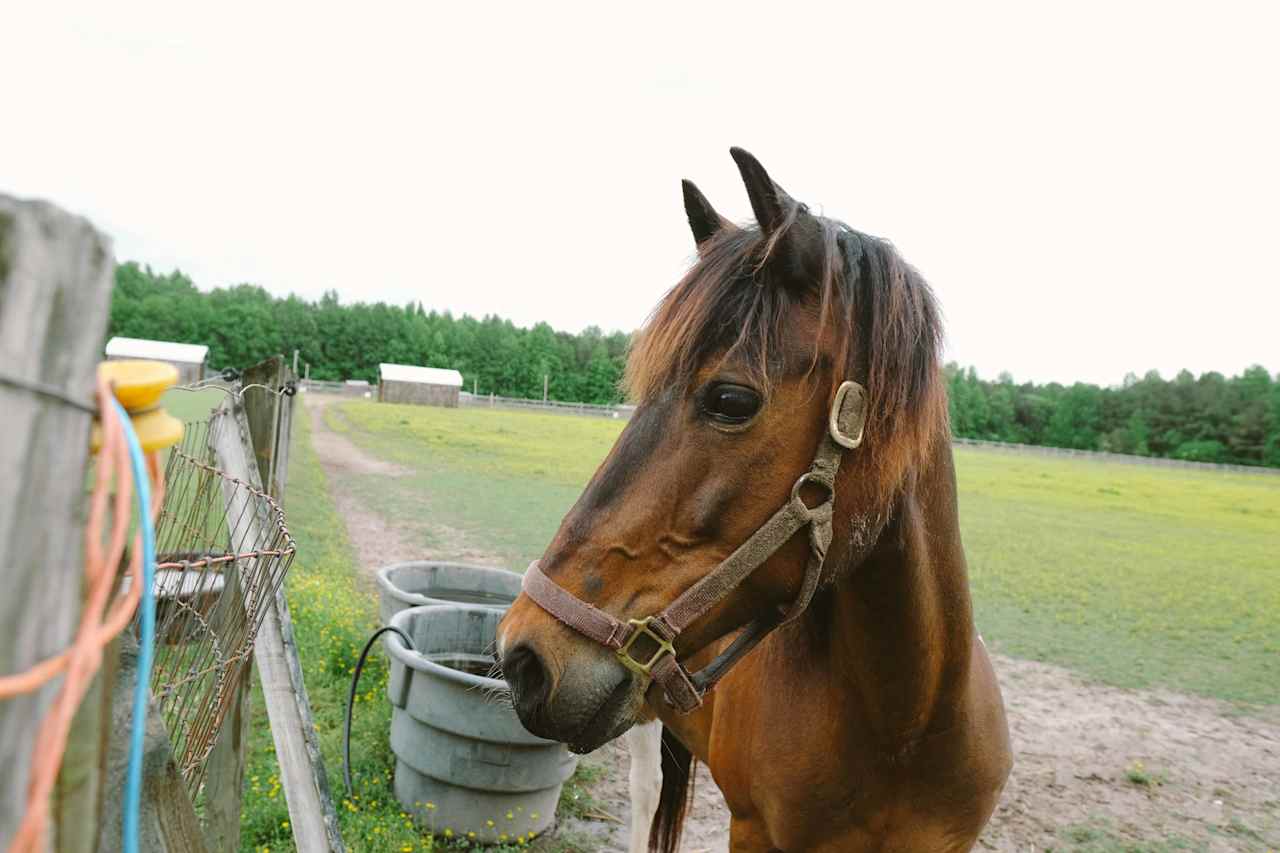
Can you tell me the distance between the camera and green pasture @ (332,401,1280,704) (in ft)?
26.0

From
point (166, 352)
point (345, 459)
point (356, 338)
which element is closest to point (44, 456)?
point (345, 459)

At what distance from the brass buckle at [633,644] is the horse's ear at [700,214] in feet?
3.60

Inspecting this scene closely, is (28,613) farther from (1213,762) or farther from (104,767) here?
(1213,762)

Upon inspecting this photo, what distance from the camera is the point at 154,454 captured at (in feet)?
2.35

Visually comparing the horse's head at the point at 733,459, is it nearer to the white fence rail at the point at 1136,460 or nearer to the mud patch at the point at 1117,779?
the mud patch at the point at 1117,779

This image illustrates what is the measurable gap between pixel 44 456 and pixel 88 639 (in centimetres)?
15

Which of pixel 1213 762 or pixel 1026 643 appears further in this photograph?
pixel 1026 643

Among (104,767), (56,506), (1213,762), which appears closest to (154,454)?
(56,506)

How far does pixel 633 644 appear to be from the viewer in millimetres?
1664

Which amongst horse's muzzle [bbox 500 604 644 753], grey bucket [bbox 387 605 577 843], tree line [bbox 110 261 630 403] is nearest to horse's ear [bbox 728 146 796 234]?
horse's muzzle [bbox 500 604 644 753]

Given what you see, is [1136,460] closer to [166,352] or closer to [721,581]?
[721,581]

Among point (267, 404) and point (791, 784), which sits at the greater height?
point (267, 404)

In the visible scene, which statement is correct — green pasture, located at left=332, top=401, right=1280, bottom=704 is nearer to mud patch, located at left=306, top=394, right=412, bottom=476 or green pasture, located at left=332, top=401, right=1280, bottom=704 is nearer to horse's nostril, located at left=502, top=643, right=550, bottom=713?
mud patch, located at left=306, top=394, right=412, bottom=476

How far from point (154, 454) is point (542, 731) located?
118 centimetres
